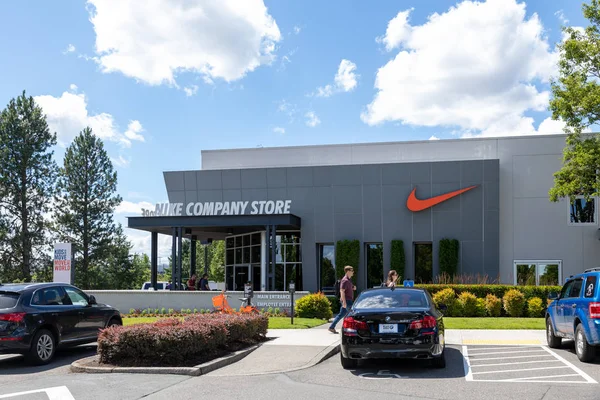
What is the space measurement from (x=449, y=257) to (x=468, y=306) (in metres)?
6.39

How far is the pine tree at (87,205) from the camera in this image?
4822 cm

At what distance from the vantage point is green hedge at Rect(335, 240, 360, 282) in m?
30.0

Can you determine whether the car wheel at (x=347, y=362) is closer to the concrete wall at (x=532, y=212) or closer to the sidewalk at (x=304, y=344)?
the sidewalk at (x=304, y=344)

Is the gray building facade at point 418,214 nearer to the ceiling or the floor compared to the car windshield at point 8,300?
nearer to the ceiling

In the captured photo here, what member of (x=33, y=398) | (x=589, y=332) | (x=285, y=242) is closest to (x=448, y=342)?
(x=589, y=332)

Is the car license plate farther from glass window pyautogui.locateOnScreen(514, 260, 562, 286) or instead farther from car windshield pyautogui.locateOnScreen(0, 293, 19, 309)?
glass window pyautogui.locateOnScreen(514, 260, 562, 286)

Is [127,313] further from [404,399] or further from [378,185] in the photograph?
[404,399]

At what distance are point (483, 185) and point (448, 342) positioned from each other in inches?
627

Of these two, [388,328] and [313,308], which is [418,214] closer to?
[313,308]

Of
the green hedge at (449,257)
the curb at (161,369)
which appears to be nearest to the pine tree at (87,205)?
the green hedge at (449,257)

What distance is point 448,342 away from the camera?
48.8 ft

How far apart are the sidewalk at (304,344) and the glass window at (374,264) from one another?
11625mm

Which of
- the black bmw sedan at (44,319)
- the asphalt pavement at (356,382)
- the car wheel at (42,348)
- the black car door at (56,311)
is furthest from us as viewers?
the black car door at (56,311)

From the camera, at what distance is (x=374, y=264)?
100ft
